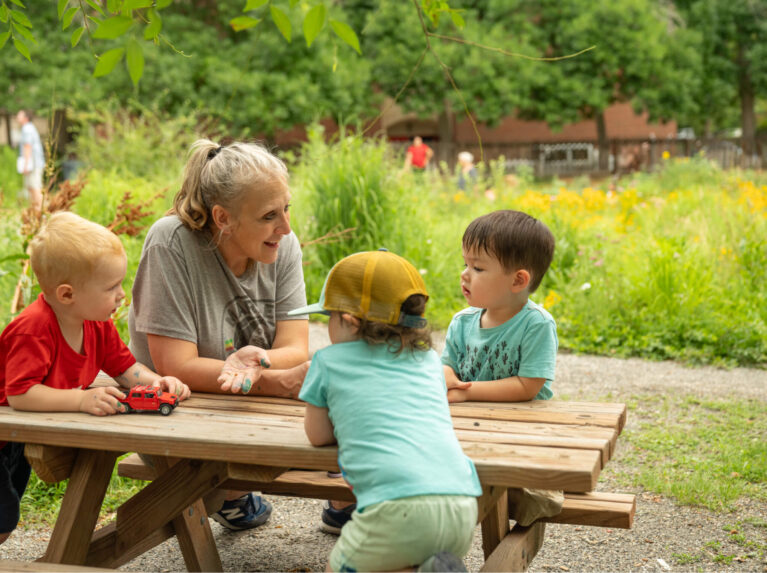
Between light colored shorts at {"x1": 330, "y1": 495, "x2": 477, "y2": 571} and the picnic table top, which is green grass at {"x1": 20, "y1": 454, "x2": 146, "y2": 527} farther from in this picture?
light colored shorts at {"x1": 330, "y1": 495, "x2": 477, "y2": 571}

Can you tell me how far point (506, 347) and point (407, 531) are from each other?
86cm

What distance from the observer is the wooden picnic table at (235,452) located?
2074 millimetres

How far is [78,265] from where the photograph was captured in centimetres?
241

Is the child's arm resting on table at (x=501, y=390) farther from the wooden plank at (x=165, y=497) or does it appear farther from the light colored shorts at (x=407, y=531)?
the wooden plank at (x=165, y=497)

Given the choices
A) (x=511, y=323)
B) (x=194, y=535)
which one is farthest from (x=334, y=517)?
(x=511, y=323)

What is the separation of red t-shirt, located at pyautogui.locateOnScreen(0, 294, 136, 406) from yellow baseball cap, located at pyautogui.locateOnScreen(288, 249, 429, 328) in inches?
36.1

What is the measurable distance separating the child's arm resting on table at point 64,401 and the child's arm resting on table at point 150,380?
Result: 181 mm

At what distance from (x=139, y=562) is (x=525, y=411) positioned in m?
1.78

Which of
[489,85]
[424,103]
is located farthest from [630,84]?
[424,103]

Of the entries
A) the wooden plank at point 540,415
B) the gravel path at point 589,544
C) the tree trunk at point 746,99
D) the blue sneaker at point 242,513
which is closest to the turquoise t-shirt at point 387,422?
the wooden plank at point 540,415

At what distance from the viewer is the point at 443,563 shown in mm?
1926

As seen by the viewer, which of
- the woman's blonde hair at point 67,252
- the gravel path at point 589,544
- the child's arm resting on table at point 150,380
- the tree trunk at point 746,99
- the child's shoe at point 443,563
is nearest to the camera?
the child's shoe at point 443,563

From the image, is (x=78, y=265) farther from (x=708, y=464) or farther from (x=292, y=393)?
(x=708, y=464)

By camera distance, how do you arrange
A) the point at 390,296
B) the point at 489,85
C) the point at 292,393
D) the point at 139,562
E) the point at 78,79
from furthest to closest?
the point at 489,85
the point at 78,79
the point at 139,562
the point at 292,393
the point at 390,296
